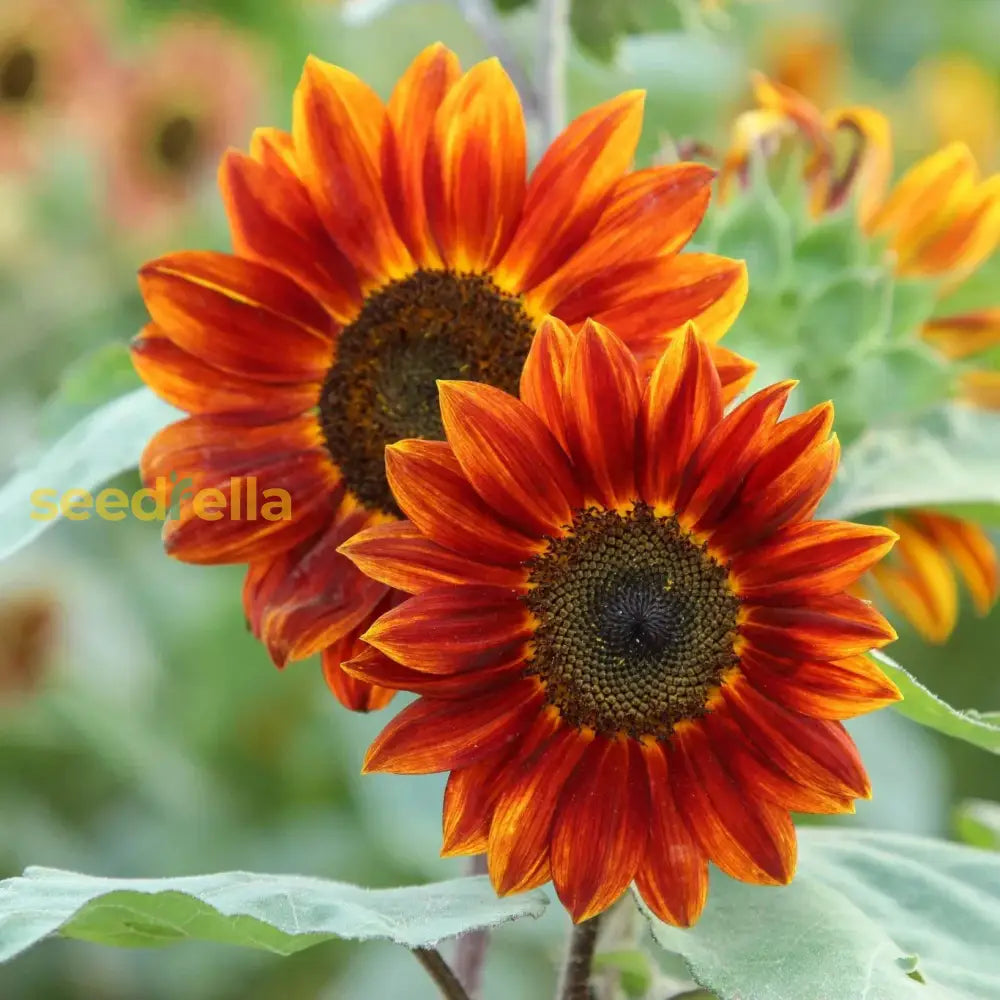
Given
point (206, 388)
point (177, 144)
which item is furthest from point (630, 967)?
point (177, 144)

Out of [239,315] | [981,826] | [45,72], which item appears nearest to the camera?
[239,315]

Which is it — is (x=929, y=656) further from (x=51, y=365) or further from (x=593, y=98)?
(x=51, y=365)

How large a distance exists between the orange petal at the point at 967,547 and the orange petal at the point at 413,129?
0.96 ft

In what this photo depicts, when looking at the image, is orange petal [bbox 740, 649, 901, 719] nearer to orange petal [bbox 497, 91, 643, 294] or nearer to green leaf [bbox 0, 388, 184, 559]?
orange petal [bbox 497, 91, 643, 294]

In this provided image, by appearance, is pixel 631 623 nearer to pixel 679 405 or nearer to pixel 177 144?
pixel 679 405

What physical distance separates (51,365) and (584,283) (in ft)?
2.96

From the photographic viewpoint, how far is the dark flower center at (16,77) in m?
1.31

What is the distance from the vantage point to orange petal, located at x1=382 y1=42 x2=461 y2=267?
522mm

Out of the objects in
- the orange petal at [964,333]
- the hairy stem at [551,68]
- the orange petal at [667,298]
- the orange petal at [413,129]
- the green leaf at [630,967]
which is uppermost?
the hairy stem at [551,68]

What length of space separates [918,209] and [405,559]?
1.01 ft

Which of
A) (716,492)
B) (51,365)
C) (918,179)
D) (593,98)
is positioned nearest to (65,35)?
(51,365)

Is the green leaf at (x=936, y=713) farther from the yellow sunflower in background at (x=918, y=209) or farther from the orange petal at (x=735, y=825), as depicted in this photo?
the yellow sunflower in background at (x=918, y=209)

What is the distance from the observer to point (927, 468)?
69cm

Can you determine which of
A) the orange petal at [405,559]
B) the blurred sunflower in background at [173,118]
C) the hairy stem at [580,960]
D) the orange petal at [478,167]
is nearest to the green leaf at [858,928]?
the hairy stem at [580,960]
